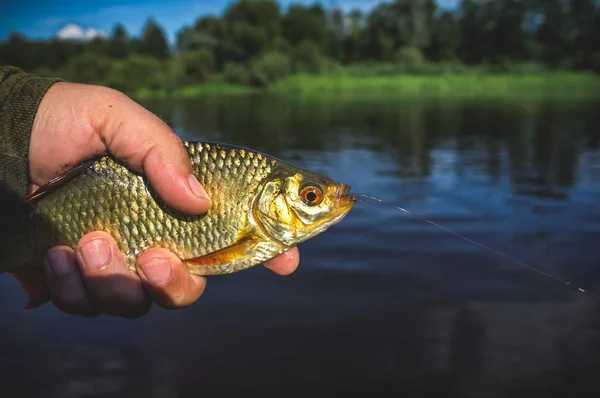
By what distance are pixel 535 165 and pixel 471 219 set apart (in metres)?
5.98

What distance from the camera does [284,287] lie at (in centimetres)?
606

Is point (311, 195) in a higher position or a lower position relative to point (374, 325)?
higher

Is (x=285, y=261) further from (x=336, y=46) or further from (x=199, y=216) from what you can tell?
(x=336, y=46)

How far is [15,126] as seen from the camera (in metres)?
3.87

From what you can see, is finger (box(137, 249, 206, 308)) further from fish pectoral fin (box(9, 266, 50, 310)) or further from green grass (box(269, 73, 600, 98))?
green grass (box(269, 73, 600, 98))

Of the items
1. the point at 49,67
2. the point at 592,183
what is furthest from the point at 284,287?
the point at 49,67

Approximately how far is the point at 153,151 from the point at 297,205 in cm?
98

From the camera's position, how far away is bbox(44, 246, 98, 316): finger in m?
3.61

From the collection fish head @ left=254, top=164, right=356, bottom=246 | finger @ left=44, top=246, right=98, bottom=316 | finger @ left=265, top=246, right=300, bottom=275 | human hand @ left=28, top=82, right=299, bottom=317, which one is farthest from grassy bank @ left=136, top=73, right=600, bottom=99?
finger @ left=44, top=246, right=98, bottom=316

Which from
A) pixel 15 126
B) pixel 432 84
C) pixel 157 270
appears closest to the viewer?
pixel 157 270

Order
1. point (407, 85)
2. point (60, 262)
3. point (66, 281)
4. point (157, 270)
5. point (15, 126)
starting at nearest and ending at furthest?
point (157, 270), point (60, 262), point (66, 281), point (15, 126), point (407, 85)

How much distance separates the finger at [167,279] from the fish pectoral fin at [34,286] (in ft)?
2.87

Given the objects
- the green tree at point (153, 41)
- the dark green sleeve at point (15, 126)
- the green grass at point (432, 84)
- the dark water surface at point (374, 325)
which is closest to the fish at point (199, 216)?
the dark green sleeve at point (15, 126)

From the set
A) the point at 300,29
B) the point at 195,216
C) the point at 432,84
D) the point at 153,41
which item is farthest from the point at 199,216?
the point at 153,41
